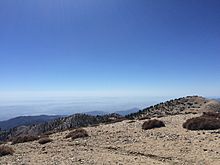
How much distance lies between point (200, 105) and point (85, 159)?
5475 centimetres

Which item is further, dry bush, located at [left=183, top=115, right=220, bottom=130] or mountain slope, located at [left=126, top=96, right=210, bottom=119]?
mountain slope, located at [left=126, top=96, right=210, bottom=119]

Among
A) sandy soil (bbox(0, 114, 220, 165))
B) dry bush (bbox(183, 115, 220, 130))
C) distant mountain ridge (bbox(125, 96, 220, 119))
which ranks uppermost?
distant mountain ridge (bbox(125, 96, 220, 119))

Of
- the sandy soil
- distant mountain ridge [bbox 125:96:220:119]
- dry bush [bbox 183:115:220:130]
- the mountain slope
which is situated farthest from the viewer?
the mountain slope

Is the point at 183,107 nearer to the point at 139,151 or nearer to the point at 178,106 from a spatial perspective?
the point at 178,106

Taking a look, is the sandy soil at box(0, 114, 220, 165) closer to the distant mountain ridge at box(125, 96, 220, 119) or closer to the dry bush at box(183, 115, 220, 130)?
the dry bush at box(183, 115, 220, 130)

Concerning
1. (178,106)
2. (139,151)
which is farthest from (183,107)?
(139,151)

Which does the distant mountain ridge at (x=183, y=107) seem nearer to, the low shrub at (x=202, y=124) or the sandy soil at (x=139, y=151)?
the low shrub at (x=202, y=124)

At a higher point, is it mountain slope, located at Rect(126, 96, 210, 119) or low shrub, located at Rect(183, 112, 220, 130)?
mountain slope, located at Rect(126, 96, 210, 119)

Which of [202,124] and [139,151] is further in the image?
[202,124]

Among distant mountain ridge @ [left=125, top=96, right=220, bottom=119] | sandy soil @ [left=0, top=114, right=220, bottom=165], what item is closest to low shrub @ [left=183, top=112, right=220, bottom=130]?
sandy soil @ [left=0, top=114, right=220, bottom=165]

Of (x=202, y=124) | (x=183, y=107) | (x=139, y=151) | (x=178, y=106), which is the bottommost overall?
(x=139, y=151)

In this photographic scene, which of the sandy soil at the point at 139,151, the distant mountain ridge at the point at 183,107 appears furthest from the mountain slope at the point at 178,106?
the sandy soil at the point at 139,151

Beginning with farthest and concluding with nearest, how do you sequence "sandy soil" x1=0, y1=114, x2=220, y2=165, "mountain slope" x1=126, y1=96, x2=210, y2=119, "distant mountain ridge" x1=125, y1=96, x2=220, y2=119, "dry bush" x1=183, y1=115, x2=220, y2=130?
"mountain slope" x1=126, y1=96, x2=210, y2=119
"distant mountain ridge" x1=125, y1=96, x2=220, y2=119
"dry bush" x1=183, y1=115, x2=220, y2=130
"sandy soil" x1=0, y1=114, x2=220, y2=165

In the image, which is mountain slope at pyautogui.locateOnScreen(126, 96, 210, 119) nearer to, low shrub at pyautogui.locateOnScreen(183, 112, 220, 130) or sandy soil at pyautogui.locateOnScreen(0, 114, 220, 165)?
low shrub at pyautogui.locateOnScreen(183, 112, 220, 130)
